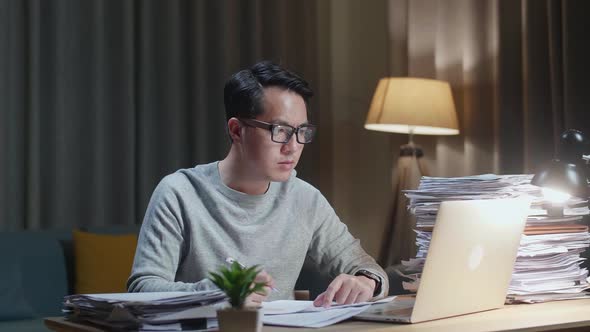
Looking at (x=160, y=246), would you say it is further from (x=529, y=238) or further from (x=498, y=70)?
(x=498, y=70)

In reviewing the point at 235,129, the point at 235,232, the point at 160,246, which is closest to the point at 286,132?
the point at 235,129

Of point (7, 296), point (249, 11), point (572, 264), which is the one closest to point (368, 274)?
point (572, 264)

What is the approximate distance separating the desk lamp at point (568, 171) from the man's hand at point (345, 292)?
1.24 feet

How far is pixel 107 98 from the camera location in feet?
13.8

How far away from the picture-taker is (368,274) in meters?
1.84

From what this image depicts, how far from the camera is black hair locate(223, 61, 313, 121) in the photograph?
1.92m

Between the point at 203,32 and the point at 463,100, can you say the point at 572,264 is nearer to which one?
the point at 463,100

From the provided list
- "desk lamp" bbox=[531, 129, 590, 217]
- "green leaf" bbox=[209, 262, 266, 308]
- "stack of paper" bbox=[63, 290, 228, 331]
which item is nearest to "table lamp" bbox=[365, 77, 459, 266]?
"desk lamp" bbox=[531, 129, 590, 217]

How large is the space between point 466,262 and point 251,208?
0.68 meters

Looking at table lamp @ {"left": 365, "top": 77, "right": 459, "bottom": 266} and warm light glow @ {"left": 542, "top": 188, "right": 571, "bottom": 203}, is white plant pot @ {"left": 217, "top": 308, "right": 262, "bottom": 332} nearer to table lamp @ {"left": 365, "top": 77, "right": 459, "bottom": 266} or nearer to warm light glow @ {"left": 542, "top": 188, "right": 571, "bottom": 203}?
warm light glow @ {"left": 542, "top": 188, "right": 571, "bottom": 203}

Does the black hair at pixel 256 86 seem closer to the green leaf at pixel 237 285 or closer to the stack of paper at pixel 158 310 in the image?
the stack of paper at pixel 158 310

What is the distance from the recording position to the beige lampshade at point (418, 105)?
385 centimetres

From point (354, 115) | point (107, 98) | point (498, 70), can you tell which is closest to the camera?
point (498, 70)

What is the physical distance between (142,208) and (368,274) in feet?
8.74
